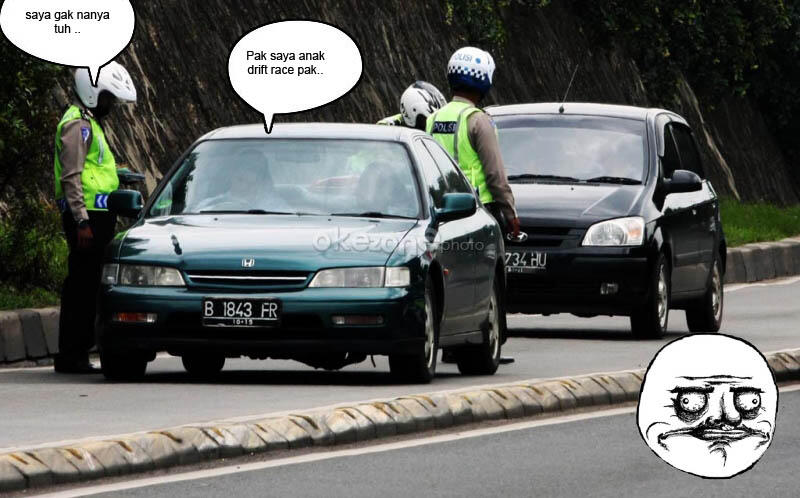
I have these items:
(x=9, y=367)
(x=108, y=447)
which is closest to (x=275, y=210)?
(x=9, y=367)

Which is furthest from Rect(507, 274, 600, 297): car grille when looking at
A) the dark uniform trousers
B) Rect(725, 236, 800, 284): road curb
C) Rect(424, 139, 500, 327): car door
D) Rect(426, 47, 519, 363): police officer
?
Rect(725, 236, 800, 284): road curb

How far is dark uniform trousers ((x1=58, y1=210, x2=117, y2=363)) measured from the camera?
542 inches

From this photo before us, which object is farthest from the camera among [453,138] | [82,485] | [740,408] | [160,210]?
[453,138]

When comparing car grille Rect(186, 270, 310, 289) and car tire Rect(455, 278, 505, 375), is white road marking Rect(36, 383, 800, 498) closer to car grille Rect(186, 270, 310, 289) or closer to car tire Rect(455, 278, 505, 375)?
car grille Rect(186, 270, 310, 289)

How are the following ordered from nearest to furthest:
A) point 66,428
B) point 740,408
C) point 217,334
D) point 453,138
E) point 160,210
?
1. point 740,408
2. point 66,428
3. point 217,334
4. point 160,210
5. point 453,138

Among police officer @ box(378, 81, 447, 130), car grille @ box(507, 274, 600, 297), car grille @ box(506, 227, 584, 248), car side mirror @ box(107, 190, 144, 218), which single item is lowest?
car grille @ box(507, 274, 600, 297)

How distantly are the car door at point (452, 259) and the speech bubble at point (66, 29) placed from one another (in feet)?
10.1

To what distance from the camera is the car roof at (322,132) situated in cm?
1320

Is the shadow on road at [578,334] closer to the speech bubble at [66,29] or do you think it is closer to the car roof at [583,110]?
the car roof at [583,110]

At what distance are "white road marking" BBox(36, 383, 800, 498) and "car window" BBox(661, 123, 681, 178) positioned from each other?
19.8ft

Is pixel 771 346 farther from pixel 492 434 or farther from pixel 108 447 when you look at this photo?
pixel 108 447

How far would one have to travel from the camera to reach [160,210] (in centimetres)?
1297

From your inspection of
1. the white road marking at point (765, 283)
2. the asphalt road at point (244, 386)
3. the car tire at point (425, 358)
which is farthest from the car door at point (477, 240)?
the white road marking at point (765, 283)

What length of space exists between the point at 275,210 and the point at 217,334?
1.05 metres
